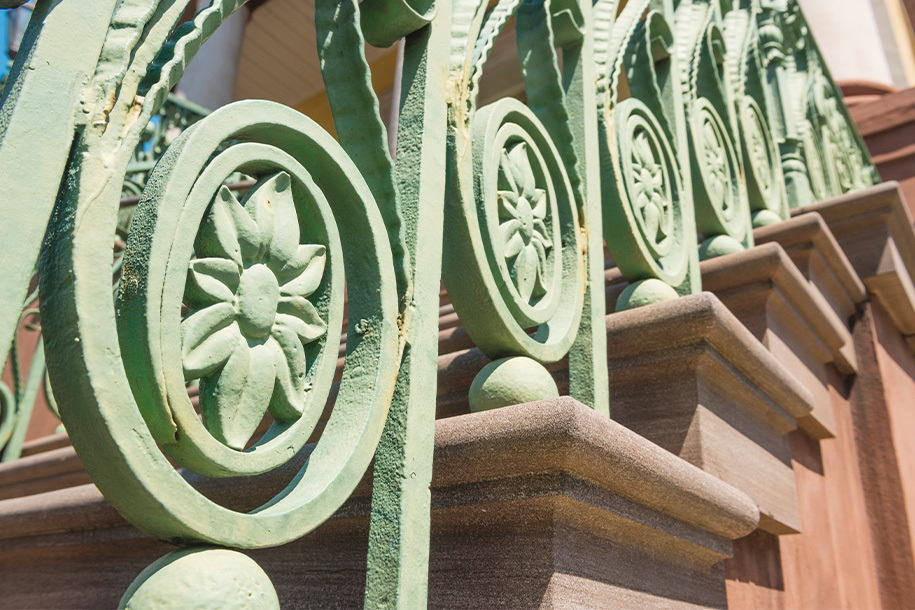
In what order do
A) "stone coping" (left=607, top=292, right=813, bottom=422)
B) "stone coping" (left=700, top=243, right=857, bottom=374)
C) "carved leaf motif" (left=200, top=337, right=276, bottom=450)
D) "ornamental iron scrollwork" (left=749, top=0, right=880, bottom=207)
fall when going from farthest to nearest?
1. "ornamental iron scrollwork" (left=749, top=0, right=880, bottom=207)
2. "stone coping" (left=700, top=243, right=857, bottom=374)
3. "stone coping" (left=607, top=292, right=813, bottom=422)
4. "carved leaf motif" (left=200, top=337, right=276, bottom=450)

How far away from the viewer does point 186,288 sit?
0.61m

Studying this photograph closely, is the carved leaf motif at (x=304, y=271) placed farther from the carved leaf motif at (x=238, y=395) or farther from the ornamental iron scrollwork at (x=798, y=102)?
the ornamental iron scrollwork at (x=798, y=102)

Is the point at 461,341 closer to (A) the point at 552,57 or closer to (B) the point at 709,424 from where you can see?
(B) the point at 709,424

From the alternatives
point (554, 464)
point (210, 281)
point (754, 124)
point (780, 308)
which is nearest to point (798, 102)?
point (754, 124)


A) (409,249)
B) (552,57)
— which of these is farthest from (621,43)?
(409,249)

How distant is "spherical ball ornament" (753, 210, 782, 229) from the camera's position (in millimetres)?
2211

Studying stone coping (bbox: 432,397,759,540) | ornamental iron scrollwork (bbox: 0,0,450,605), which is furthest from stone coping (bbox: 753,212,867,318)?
ornamental iron scrollwork (bbox: 0,0,450,605)

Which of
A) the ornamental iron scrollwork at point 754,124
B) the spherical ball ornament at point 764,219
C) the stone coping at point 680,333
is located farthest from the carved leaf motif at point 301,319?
the spherical ball ornament at point 764,219

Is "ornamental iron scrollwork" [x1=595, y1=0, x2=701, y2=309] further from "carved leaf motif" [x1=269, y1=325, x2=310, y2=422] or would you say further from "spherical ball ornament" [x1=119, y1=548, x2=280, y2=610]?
"spherical ball ornament" [x1=119, y1=548, x2=280, y2=610]

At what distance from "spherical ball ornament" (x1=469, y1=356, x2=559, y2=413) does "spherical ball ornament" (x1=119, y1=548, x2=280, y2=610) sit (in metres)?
0.42

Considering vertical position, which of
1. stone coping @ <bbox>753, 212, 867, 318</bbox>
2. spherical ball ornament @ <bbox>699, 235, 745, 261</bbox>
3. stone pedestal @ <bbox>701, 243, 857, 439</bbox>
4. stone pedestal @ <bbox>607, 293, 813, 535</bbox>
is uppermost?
stone coping @ <bbox>753, 212, 867, 318</bbox>

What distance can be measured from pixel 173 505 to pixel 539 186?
2.29ft

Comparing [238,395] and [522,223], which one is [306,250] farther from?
[522,223]

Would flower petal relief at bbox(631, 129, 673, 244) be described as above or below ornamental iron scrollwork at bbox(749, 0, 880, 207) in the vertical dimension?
below
